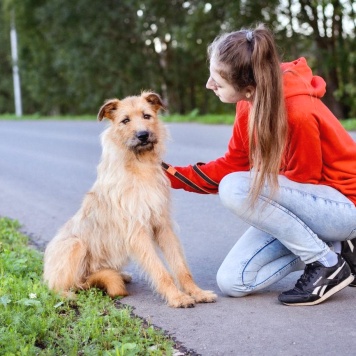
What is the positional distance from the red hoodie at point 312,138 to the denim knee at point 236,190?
294 millimetres

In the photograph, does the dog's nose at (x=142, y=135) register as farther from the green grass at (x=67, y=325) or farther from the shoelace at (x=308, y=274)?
the shoelace at (x=308, y=274)

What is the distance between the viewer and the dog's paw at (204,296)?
4.80 m

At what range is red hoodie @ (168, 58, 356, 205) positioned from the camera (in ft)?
14.7

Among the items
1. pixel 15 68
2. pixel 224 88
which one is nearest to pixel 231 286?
pixel 224 88

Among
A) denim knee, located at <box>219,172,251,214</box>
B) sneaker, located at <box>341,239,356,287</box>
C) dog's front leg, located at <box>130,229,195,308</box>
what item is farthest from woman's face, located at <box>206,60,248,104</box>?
sneaker, located at <box>341,239,356,287</box>

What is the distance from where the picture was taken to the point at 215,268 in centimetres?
574

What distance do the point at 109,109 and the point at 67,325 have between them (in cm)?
170

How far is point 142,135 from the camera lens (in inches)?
198

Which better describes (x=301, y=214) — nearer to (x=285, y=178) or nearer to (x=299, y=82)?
(x=285, y=178)

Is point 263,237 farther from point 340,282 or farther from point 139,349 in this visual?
point 139,349

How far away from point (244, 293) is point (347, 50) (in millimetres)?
17379

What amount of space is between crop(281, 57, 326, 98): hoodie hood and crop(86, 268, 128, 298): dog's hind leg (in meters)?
1.75

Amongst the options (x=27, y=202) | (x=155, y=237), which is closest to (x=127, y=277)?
(x=155, y=237)

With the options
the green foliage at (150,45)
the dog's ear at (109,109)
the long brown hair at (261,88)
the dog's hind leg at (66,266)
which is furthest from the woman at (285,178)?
the green foliage at (150,45)
